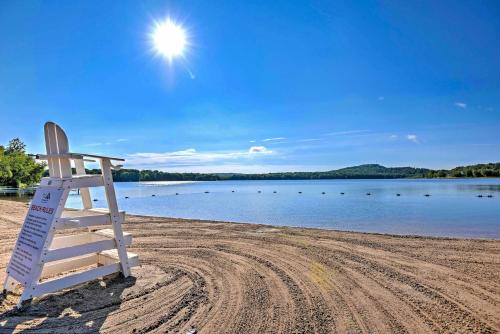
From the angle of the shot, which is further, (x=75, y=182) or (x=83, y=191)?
(x=83, y=191)

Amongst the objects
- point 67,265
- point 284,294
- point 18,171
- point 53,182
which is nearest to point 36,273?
point 67,265

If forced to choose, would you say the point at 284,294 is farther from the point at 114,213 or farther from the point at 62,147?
the point at 62,147

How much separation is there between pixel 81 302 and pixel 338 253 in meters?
5.32

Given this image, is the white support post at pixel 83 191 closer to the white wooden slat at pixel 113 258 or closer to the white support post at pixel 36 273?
the white wooden slat at pixel 113 258

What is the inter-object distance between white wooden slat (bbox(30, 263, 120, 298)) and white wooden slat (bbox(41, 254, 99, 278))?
0.76 m

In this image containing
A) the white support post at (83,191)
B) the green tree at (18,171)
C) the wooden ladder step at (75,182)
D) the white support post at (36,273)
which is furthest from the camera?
the green tree at (18,171)

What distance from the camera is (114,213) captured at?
17.7 ft

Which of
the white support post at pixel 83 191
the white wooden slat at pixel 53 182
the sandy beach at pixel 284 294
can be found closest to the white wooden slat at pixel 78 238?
the white support post at pixel 83 191

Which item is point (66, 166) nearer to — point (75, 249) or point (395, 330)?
point (75, 249)

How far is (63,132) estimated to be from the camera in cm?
497

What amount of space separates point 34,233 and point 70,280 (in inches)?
34.3

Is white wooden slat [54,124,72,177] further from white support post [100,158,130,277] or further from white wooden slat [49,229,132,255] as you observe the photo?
white wooden slat [49,229,132,255]

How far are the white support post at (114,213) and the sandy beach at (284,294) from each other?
13.5 inches

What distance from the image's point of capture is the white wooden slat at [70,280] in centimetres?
452
